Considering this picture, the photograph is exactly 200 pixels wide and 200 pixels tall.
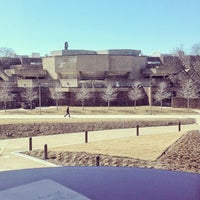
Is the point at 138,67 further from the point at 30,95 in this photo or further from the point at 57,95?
the point at 30,95

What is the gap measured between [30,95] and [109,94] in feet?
34.0

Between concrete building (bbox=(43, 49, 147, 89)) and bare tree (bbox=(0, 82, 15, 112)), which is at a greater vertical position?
concrete building (bbox=(43, 49, 147, 89))

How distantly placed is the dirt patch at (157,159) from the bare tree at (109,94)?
2860cm

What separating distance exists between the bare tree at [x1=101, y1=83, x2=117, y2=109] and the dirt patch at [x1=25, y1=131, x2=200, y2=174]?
28.6 meters

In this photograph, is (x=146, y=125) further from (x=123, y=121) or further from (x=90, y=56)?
(x=90, y=56)

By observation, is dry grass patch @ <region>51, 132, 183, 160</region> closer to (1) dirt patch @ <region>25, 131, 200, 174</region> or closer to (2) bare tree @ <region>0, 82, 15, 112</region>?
(1) dirt patch @ <region>25, 131, 200, 174</region>

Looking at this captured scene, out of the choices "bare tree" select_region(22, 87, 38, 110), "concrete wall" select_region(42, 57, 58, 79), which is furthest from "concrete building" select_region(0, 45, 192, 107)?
"bare tree" select_region(22, 87, 38, 110)

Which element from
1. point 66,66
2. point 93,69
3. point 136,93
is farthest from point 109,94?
point 66,66

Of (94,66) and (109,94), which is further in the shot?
(94,66)

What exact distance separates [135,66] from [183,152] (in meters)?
47.0

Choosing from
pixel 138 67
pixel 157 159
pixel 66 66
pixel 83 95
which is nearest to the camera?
pixel 157 159

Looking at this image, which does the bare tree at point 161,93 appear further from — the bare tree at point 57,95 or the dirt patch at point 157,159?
the dirt patch at point 157,159

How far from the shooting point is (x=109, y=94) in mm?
46312

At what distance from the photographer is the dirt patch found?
42.3 feet
